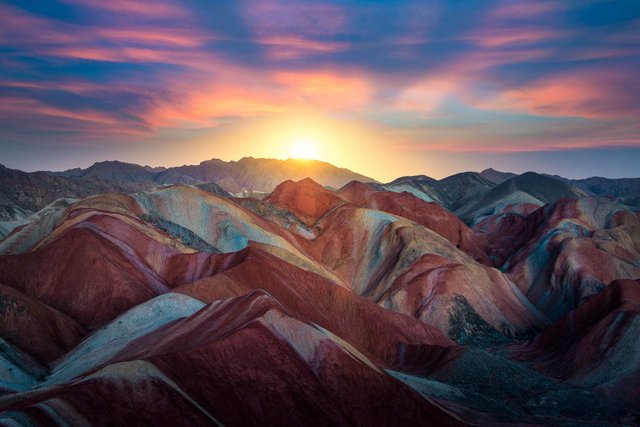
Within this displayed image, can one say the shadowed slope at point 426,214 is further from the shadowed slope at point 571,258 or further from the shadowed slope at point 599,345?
the shadowed slope at point 599,345

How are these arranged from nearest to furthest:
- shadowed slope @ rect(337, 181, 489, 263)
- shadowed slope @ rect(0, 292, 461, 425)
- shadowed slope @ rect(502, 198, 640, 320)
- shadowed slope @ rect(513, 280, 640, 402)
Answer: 1. shadowed slope @ rect(0, 292, 461, 425)
2. shadowed slope @ rect(513, 280, 640, 402)
3. shadowed slope @ rect(502, 198, 640, 320)
4. shadowed slope @ rect(337, 181, 489, 263)

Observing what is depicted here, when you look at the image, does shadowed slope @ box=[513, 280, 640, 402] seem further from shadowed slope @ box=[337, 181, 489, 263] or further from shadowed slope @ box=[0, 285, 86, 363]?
shadowed slope @ box=[337, 181, 489, 263]

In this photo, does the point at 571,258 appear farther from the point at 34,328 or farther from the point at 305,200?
the point at 34,328

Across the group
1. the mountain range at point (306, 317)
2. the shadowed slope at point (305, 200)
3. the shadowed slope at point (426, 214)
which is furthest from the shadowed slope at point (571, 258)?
the shadowed slope at point (305, 200)

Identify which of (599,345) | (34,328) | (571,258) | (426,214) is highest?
(426,214)

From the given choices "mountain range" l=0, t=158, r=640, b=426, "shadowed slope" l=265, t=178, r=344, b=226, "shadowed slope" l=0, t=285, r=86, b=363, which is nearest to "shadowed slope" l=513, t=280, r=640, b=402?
"mountain range" l=0, t=158, r=640, b=426

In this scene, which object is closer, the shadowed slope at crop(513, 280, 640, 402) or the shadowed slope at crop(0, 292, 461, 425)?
the shadowed slope at crop(0, 292, 461, 425)

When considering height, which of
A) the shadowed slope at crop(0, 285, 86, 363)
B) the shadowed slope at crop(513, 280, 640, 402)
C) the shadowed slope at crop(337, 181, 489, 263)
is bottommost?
the shadowed slope at crop(513, 280, 640, 402)

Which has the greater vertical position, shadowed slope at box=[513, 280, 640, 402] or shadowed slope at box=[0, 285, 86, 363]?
shadowed slope at box=[0, 285, 86, 363]

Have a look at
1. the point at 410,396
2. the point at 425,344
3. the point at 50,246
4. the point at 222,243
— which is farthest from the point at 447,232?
the point at 410,396

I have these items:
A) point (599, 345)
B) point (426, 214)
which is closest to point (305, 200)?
point (426, 214)
